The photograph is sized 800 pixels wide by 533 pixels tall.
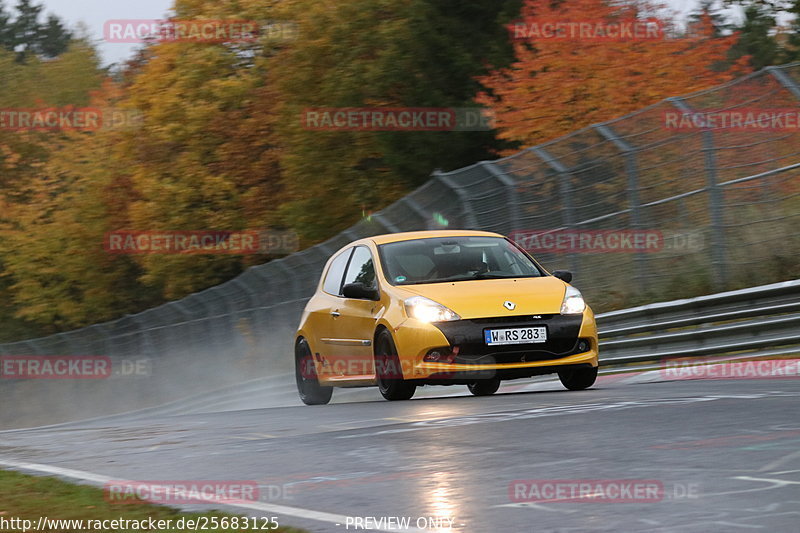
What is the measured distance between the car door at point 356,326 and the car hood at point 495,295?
63 cm

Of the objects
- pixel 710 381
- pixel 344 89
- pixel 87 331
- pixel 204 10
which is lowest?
pixel 87 331

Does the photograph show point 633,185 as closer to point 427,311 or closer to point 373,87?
point 427,311

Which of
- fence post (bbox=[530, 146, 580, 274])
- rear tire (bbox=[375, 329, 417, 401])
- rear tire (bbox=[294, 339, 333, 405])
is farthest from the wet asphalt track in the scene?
fence post (bbox=[530, 146, 580, 274])

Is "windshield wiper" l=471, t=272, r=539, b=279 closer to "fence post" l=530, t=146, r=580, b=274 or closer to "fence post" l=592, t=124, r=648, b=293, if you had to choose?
"fence post" l=592, t=124, r=648, b=293

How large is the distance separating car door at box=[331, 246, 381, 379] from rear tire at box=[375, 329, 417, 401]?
189 millimetres

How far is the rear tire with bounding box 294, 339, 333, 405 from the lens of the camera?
587 inches

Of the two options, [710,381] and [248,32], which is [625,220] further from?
[248,32]

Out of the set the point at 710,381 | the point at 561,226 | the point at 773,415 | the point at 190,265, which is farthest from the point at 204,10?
the point at 773,415

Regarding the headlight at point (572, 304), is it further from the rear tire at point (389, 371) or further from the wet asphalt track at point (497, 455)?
the rear tire at point (389, 371)

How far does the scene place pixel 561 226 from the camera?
60.7 feet

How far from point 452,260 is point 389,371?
1.31 m

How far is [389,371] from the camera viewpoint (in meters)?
12.5

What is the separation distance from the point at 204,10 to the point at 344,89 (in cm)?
1214

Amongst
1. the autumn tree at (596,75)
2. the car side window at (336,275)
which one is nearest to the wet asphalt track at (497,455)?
the car side window at (336,275)
